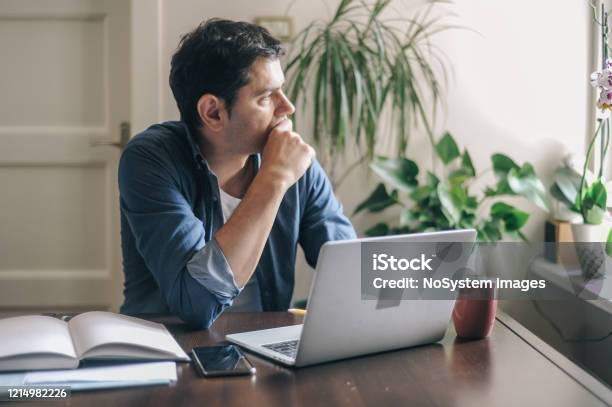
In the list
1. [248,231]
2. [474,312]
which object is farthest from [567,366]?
[248,231]

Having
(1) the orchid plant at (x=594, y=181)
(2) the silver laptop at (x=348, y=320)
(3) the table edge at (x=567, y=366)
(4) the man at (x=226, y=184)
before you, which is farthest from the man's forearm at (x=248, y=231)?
(1) the orchid plant at (x=594, y=181)

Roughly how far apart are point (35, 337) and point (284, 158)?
0.72 m

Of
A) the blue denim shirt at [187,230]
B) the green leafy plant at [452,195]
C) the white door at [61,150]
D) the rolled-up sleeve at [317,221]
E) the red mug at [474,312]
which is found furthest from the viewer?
the white door at [61,150]

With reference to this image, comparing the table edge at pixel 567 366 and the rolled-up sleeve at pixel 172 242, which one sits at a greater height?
the rolled-up sleeve at pixel 172 242

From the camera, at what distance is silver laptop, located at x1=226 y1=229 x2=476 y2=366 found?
1.21 metres

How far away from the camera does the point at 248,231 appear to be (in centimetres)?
160

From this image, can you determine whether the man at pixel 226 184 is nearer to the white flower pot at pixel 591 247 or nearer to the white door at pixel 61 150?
the white flower pot at pixel 591 247

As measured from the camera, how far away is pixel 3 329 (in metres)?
1.28

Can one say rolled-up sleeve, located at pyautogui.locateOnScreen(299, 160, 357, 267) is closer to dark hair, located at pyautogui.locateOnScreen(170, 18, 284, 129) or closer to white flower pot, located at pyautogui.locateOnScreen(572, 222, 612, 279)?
dark hair, located at pyautogui.locateOnScreen(170, 18, 284, 129)

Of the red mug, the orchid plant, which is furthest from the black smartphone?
the orchid plant

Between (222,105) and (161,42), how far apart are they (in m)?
1.28

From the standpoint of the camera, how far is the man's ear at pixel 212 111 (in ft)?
6.13

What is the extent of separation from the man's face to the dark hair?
0.06 feet

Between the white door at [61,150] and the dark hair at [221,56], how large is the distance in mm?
1385
